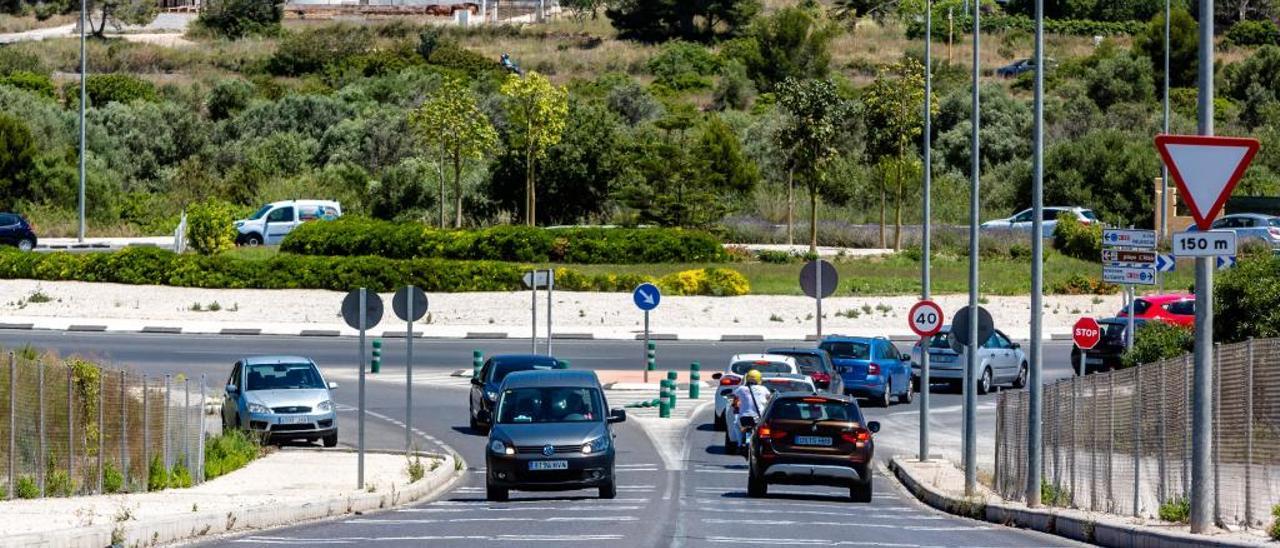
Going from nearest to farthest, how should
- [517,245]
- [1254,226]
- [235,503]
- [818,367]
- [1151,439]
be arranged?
[1151,439], [235,503], [818,367], [517,245], [1254,226]

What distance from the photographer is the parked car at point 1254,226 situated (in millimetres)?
62438

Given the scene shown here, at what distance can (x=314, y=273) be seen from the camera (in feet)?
198

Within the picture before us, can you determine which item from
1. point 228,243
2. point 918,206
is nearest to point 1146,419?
point 228,243

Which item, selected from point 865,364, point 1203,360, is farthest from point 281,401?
point 1203,360

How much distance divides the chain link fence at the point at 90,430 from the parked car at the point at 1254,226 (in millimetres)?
42739

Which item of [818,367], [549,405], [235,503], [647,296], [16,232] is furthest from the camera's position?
[16,232]

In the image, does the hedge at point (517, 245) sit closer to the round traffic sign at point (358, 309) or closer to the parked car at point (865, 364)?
the parked car at point (865, 364)

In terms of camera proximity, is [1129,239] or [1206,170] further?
[1129,239]

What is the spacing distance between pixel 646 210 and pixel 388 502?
47644mm

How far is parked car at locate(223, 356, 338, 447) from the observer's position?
33.4 meters

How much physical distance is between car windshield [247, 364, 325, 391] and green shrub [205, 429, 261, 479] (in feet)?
5.49

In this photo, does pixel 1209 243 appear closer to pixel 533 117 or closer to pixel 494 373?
pixel 494 373

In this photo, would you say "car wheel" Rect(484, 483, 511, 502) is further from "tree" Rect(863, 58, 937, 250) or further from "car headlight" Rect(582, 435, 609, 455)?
"tree" Rect(863, 58, 937, 250)

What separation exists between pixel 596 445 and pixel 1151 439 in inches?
291
